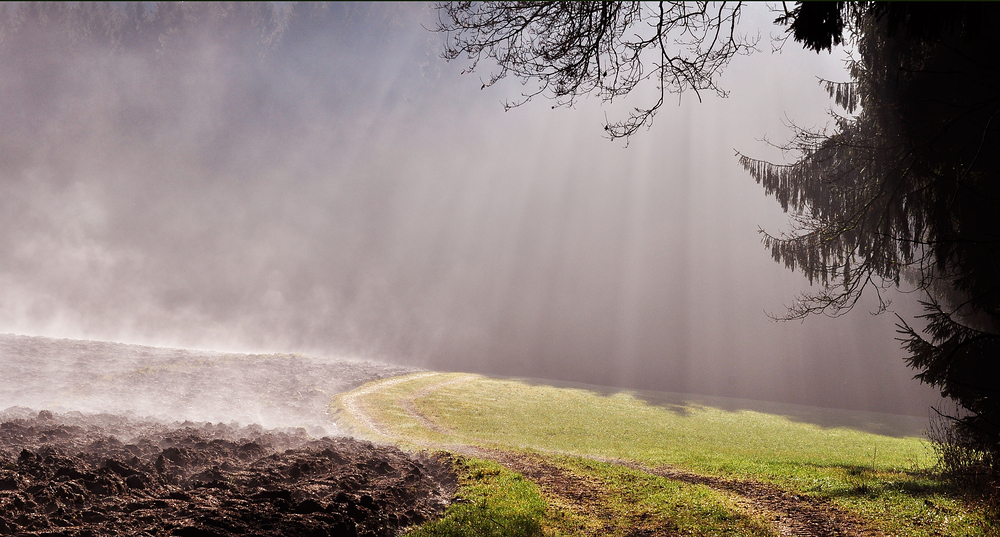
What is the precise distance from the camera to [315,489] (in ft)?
23.9

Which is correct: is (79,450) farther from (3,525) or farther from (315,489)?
(315,489)

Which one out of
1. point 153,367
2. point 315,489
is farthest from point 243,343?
point 315,489

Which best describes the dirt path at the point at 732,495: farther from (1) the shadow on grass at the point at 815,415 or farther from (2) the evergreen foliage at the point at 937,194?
(1) the shadow on grass at the point at 815,415

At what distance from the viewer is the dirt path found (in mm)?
7074

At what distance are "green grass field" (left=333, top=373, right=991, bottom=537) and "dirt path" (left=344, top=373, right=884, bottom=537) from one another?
253mm

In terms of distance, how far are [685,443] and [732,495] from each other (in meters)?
8.78

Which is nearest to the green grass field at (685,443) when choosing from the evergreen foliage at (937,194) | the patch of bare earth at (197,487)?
the evergreen foliage at (937,194)

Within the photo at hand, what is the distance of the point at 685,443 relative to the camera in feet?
56.7

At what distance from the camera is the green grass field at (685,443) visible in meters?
7.50

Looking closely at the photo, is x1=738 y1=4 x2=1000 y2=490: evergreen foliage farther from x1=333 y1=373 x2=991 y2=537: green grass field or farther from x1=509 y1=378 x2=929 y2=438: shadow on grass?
x1=509 y1=378 x2=929 y2=438: shadow on grass

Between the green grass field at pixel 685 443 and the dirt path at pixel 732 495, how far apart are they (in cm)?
25

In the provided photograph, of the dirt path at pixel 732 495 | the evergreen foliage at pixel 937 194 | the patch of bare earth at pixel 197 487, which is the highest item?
the evergreen foliage at pixel 937 194

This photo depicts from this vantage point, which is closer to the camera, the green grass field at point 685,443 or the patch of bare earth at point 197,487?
the patch of bare earth at point 197,487

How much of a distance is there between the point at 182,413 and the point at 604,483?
15.2 metres
